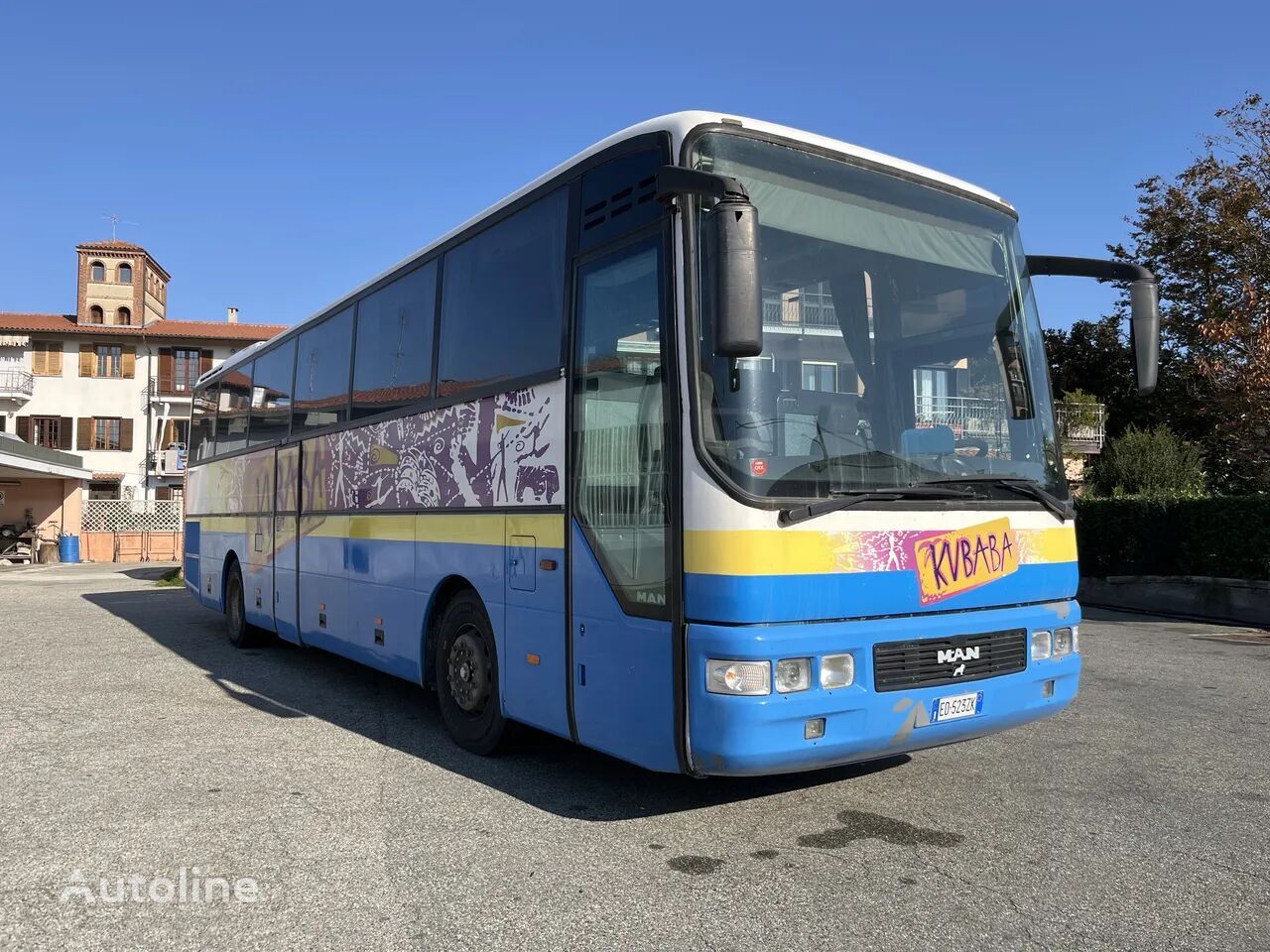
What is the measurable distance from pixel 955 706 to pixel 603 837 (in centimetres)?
178

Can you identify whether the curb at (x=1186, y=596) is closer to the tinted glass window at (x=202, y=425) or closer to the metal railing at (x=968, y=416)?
the metal railing at (x=968, y=416)

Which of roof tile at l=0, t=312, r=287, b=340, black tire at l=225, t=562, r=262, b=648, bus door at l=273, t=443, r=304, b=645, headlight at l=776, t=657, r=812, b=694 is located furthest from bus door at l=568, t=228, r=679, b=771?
roof tile at l=0, t=312, r=287, b=340

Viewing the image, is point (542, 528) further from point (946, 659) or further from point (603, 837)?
point (946, 659)

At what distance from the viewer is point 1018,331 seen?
18.5 ft

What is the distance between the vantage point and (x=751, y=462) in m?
4.47

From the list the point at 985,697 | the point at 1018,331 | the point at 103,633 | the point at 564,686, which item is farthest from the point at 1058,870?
the point at 103,633

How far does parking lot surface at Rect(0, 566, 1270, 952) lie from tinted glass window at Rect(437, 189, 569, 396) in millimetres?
2419

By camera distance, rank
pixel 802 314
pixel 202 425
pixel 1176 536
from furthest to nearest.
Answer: pixel 1176 536, pixel 202 425, pixel 802 314

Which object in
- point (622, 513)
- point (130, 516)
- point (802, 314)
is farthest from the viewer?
point (130, 516)

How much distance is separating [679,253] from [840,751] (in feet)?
7.73

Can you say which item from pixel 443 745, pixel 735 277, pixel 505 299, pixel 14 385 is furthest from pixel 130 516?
pixel 735 277

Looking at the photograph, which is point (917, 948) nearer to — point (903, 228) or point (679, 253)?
point (679, 253)

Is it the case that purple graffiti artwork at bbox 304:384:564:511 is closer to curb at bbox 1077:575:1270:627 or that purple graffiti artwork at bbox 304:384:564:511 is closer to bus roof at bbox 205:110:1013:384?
bus roof at bbox 205:110:1013:384

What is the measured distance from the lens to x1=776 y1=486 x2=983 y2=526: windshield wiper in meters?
4.47
